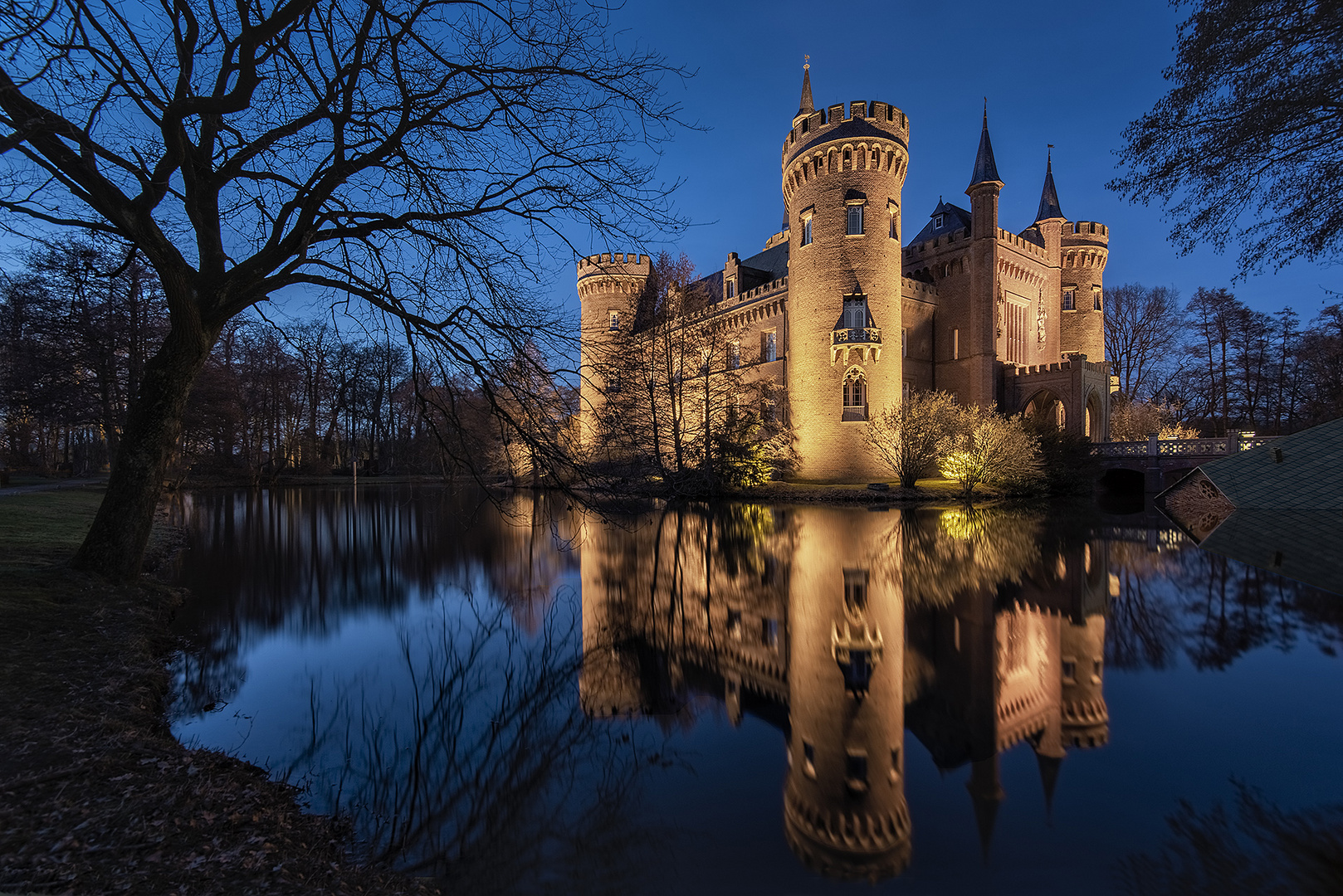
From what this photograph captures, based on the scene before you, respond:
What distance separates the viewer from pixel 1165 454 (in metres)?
26.8

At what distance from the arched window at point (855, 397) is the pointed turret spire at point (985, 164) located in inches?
490

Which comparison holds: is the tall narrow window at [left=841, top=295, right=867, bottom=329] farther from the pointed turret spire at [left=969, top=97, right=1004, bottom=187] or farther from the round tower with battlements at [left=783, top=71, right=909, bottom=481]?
the pointed turret spire at [left=969, top=97, right=1004, bottom=187]

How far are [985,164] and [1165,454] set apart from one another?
53.2ft

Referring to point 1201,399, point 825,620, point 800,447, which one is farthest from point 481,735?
point 1201,399

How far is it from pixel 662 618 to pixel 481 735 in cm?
335

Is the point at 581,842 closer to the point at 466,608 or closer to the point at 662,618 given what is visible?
the point at 662,618

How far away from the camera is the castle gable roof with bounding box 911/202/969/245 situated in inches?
1287

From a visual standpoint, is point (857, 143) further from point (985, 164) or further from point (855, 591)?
point (855, 591)

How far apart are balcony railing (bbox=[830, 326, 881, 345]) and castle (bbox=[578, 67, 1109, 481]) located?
0.05 meters

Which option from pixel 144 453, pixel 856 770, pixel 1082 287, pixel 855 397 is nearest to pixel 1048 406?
pixel 1082 287

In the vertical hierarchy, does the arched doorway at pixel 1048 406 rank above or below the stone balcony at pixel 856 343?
below

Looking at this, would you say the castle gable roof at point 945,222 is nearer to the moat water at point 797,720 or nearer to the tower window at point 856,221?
the tower window at point 856,221

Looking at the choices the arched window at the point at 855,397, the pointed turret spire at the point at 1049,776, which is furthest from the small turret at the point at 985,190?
the pointed turret spire at the point at 1049,776

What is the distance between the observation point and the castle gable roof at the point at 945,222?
107 ft
